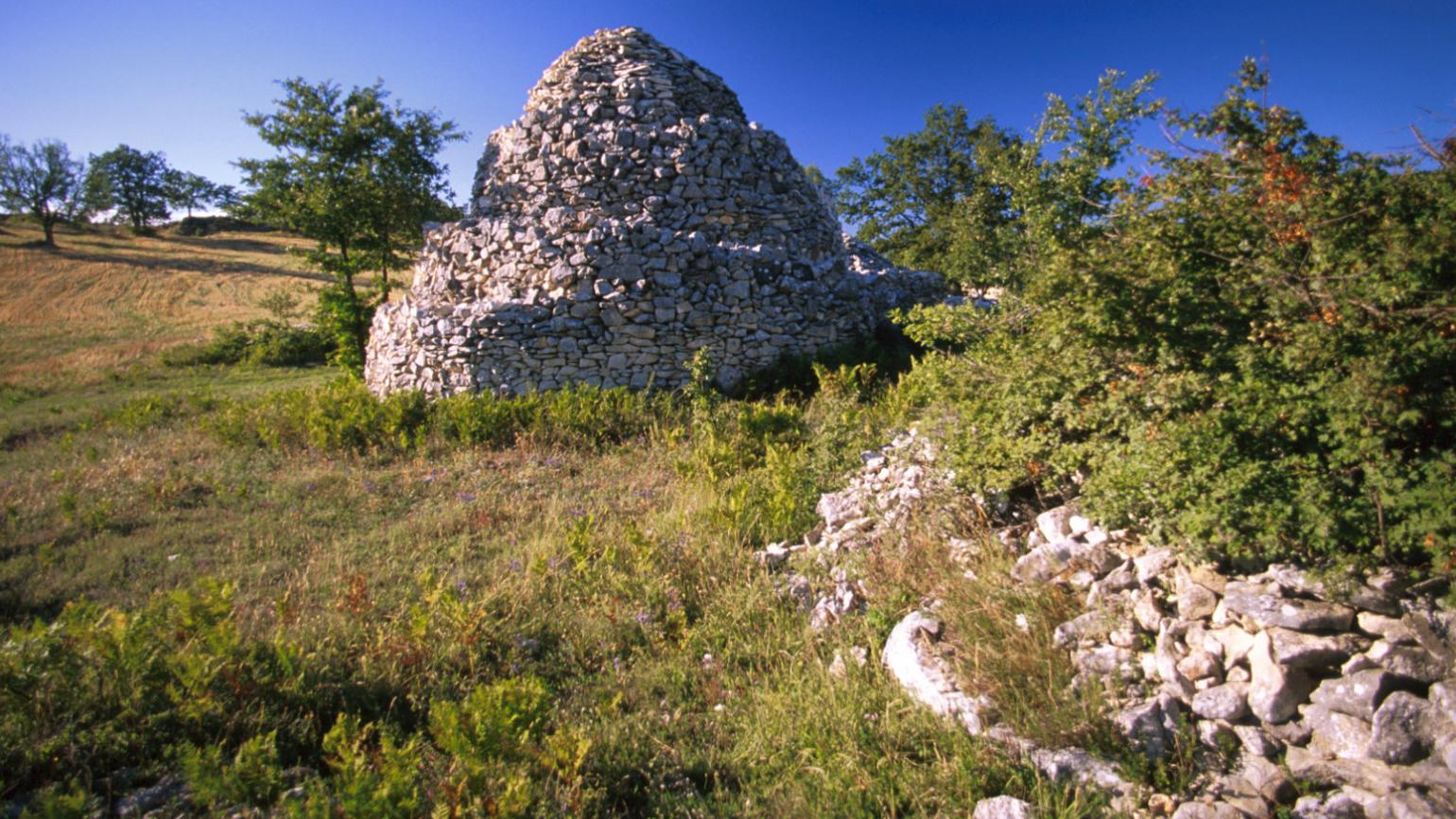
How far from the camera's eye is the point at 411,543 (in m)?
5.78

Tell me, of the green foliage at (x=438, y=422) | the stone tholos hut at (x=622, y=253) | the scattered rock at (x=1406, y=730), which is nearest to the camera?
the scattered rock at (x=1406, y=730)

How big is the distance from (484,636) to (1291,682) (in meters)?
4.33

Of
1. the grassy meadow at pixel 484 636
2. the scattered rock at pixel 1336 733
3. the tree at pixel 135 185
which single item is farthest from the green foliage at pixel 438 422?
the tree at pixel 135 185

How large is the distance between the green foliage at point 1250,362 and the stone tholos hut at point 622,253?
681 centimetres

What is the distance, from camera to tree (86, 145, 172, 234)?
54.5m

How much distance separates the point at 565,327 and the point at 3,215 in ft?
215

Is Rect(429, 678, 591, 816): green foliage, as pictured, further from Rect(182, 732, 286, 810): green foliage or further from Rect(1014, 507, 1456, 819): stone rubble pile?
Rect(1014, 507, 1456, 819): stone rubble pile

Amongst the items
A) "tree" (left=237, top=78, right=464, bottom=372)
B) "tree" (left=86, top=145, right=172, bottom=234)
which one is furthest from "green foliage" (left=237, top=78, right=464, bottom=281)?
"tree" (left=86, top=145, right=172, bottom=234)

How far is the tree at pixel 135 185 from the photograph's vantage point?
54500 millimetres

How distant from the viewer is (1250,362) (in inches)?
130

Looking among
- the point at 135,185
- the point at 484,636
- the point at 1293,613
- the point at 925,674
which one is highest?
the point at 135,185

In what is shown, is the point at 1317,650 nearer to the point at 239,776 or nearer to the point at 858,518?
the point at 858,518

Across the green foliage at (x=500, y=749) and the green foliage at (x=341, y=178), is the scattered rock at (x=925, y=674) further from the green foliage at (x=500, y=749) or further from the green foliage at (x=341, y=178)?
the green foliage at (x=341, y=178)

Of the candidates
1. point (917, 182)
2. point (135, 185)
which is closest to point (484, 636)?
point (917, 182)
